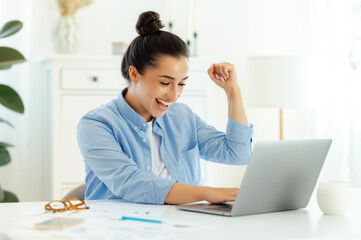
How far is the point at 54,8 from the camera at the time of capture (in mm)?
3477

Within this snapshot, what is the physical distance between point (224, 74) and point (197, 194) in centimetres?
56

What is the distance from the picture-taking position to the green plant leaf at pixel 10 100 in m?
2.77

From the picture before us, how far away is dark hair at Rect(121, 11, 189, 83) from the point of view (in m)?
1.76

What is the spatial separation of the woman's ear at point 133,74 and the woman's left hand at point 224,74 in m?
0.24

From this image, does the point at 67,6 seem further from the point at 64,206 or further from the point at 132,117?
the point at 64,206

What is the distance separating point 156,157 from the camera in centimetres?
179

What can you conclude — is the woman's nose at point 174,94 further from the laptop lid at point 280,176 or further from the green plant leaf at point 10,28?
the green plant leaf at point 10,28

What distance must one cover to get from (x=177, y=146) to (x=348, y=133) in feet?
6.97

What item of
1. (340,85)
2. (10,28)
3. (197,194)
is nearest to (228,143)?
(197,194)

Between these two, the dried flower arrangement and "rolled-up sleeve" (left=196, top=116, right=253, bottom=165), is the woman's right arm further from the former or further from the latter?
the dried flower arrangement

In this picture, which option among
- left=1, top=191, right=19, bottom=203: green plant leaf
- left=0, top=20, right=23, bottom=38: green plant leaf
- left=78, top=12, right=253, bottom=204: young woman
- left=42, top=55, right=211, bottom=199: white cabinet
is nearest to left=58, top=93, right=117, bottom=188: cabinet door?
left=42, top=55, right=211, bottom=199: white cabinet

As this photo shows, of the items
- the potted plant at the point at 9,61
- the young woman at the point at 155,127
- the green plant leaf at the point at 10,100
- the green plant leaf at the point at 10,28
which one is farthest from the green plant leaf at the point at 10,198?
the young woman at the point at 155,127

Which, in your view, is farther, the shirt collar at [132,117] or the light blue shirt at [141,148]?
the shirt collar at [132,117]

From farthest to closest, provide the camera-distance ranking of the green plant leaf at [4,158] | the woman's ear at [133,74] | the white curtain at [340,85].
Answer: the white curtain at [340,85] → the green plant leaf at [4,158] → the woman's ear at [133,74]
